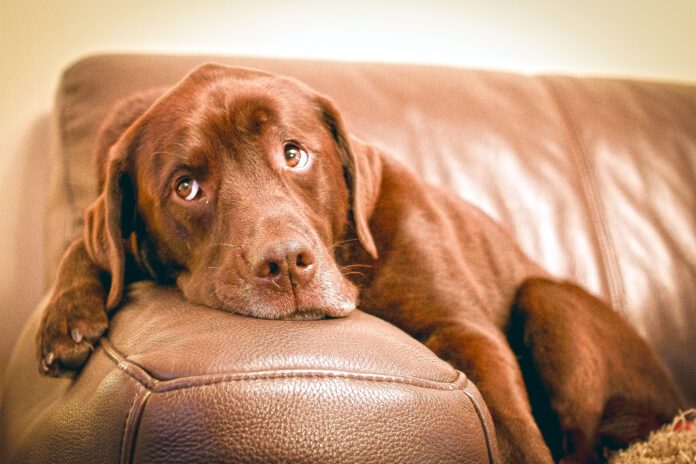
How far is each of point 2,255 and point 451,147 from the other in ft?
5.40

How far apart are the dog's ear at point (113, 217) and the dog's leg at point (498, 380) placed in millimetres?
715

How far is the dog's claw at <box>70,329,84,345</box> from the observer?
106 centimetres

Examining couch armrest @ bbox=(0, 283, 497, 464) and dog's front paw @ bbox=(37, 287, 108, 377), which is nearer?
couch armrest @ bbox=(0, 283, 497, 464)

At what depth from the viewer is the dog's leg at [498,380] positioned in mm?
1088

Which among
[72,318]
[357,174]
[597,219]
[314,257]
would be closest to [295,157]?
[357,174]

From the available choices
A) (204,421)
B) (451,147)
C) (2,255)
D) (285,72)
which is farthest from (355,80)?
(204,421)

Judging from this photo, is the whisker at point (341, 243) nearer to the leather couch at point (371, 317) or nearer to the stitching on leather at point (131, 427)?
the leather couch at point (371, 317)

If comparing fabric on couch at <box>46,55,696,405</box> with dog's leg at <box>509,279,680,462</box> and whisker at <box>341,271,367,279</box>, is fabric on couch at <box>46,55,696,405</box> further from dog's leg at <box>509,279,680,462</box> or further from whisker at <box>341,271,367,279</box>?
whisker at <box>341,271,367,279</box>

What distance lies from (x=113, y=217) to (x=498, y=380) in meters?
0.89

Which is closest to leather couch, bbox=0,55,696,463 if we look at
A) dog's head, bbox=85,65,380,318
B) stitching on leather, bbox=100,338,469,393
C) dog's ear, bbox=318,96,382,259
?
stitching on leather, bbox=100,338,469,393

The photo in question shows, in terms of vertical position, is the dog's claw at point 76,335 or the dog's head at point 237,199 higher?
the dog's head at point 237,199

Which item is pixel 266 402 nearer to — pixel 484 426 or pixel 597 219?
pixel 484 426

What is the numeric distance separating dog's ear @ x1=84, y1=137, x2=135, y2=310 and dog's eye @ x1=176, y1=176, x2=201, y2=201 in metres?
0.15

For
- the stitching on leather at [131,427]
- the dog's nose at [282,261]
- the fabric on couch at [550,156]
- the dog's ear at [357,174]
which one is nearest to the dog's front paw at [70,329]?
the dog's nose at [282,261]
